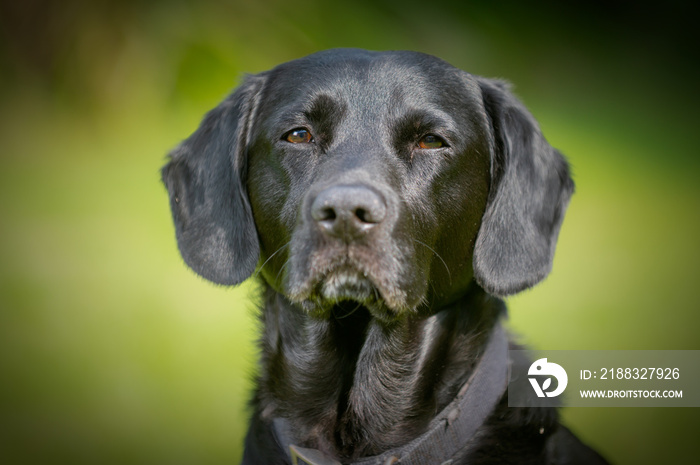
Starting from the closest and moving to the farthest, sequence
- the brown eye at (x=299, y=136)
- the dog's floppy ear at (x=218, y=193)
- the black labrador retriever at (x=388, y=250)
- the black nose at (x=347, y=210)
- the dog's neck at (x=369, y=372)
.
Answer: the black nose at (x=347, y=210), the black labrador retriever at (x=388, y=250), the dog's neck at (x=369, y=372), the brown eye at (x=299, y=136), the dog's floppy ear at (x=218, y=193)

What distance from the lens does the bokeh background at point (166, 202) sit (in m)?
5.23

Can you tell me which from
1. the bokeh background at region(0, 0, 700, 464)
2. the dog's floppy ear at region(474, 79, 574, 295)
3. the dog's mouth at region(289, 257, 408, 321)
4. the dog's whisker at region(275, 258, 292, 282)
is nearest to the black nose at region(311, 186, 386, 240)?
the dog's mouth at region(289, 257, 408, 321)

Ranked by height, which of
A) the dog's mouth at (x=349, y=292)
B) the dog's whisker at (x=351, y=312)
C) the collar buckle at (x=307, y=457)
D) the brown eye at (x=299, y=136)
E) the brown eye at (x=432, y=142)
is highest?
the brown eye at (x=432, y=142)

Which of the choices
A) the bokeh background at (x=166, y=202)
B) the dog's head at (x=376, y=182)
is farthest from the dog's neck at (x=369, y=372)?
the bokeh background at (x=166, y=202)

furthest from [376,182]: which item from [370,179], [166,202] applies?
[166,202]

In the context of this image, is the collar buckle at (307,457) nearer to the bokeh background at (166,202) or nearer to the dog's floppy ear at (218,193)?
the dog's floppy ear at (218,193)

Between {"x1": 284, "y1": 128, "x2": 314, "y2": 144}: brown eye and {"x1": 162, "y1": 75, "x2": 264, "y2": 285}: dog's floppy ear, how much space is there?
29cm

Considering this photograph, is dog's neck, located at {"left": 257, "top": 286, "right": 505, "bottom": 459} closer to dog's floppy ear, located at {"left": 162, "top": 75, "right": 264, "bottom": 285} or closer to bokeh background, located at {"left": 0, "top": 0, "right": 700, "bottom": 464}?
dog's floppy ear, located at {"left": 162, "top": 75, "right": 264, "bottom": 285}

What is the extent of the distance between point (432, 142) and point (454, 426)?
1.07 metres

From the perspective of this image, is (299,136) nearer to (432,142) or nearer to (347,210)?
(432,142)

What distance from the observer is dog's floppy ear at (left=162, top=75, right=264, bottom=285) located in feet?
9.44

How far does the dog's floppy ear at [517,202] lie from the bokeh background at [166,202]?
8.57ft

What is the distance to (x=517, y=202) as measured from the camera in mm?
2828

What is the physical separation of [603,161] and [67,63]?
6.00m
